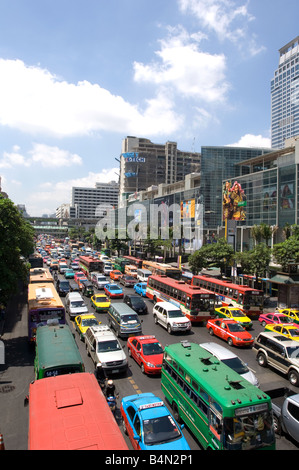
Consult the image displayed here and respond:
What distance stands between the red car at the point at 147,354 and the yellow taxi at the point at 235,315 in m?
9.27

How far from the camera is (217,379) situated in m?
9.33

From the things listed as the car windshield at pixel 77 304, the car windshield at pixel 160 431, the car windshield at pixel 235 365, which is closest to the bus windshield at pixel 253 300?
the car windshield at pixel 235 365

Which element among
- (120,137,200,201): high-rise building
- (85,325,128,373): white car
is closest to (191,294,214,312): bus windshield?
(85,325,128,373): white car

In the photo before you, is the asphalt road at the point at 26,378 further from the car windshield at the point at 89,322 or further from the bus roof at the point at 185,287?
the bus roof at the point at 185,287

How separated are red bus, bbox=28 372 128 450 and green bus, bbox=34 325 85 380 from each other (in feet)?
6.26

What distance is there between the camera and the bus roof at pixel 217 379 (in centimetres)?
826

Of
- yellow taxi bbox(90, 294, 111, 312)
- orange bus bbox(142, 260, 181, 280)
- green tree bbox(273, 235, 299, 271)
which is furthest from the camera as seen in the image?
orange bus bbox(142, 260, 181, 280)

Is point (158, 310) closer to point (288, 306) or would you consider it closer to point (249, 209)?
point (288, 306)

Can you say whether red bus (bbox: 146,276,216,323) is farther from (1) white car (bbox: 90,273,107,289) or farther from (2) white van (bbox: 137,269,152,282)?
(2) white van (bbox: 137,269,152,282)

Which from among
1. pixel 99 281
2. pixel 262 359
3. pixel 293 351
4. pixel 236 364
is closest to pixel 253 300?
pixel 262 359

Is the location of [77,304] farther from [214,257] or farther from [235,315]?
[214,257]

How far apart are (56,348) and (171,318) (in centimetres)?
1038

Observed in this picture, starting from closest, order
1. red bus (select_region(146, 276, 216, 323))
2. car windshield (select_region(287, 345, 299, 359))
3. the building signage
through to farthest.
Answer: car windshield (select_region(287, 345, 299, 359)) < red bus (select_region(146, 276, 216, 323)) < the building signage

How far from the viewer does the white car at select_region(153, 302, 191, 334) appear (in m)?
21.0
